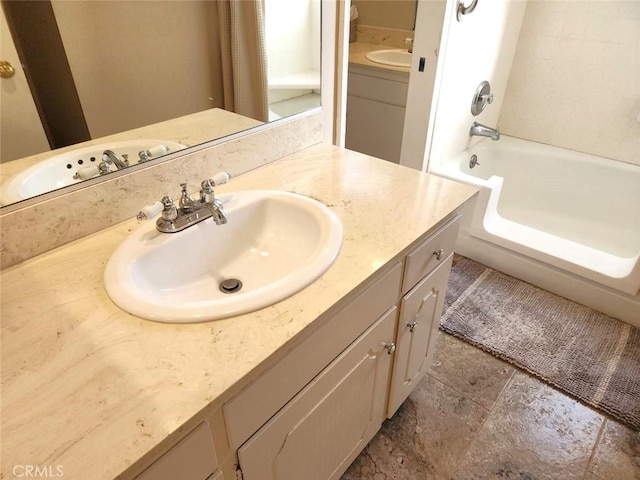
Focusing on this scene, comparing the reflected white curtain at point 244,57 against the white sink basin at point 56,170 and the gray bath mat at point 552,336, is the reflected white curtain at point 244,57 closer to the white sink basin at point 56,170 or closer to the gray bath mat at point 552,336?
the white sink basin at point 56,170

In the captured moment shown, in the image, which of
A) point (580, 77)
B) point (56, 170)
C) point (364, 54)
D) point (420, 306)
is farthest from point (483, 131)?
point (56, 170)

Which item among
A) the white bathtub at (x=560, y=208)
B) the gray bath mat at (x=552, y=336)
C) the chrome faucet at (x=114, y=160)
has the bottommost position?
the gray bath mat at (x=552, y=336)

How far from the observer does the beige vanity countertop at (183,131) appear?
2.76 feet

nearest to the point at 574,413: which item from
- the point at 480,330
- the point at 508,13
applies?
the point at 480,330

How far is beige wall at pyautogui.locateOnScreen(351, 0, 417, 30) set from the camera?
2.78 metres

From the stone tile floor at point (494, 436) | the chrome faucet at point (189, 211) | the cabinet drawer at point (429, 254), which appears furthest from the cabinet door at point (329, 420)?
the chrome faucet at point (189, 211)

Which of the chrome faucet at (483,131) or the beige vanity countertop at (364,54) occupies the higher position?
the beige vanity countertop at (364,54)

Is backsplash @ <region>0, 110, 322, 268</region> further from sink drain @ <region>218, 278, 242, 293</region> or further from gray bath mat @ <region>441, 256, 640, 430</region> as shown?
gray bath mat @ <region>441, 256, 640, 430</region>

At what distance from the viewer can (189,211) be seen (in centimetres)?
97

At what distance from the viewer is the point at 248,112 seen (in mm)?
1215

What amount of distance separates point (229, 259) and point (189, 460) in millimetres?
496

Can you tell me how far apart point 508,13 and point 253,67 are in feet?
5.56

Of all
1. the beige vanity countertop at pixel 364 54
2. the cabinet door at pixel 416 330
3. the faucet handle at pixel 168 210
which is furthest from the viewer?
the beige vanity countertop at pixel 364 54

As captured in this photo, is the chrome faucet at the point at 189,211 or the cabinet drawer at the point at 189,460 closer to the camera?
the cabinet drawer at the point at 189,460
